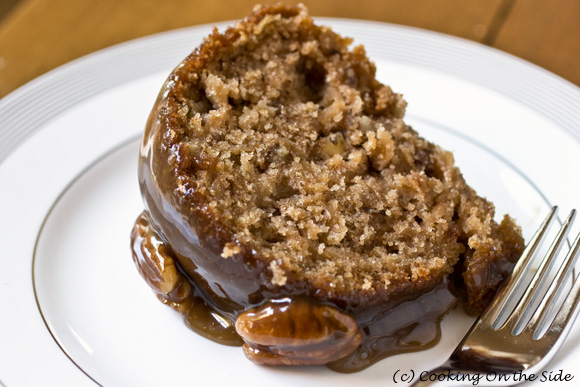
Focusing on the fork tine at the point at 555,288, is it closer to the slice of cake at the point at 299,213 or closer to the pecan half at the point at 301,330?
the slice of cake at the point at 299,213

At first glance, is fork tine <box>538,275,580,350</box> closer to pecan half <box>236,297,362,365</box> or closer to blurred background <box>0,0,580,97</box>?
pecan half <box>236,297,362,365</box>

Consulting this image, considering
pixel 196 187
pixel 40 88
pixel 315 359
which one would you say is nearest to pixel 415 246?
pixel 315 359

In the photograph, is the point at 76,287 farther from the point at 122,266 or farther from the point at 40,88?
the point at 40,88

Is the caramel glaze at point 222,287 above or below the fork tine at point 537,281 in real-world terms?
below

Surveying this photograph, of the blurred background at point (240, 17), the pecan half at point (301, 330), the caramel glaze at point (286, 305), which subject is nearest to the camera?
the pecan half at point (301, 330)

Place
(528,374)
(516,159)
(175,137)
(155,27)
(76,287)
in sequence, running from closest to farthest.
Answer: (528,374) < (175,137) < (76,287) < (516,159) < (155,27)

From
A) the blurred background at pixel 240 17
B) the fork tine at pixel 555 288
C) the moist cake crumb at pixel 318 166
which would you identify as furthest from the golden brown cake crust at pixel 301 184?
the blurred background at pixel 240 17
